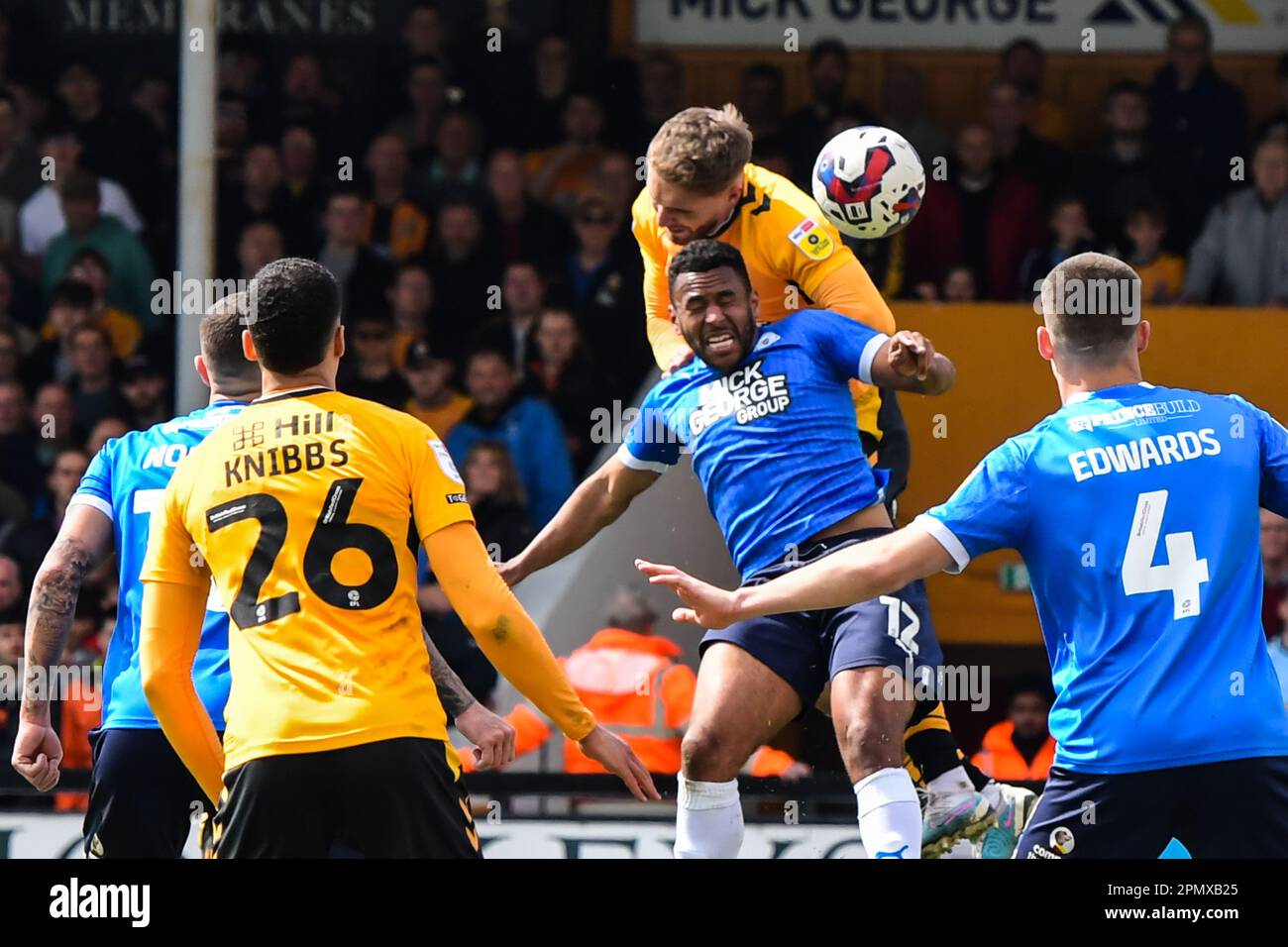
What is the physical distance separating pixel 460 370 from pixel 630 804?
321cm

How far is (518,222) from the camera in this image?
35.7 feet

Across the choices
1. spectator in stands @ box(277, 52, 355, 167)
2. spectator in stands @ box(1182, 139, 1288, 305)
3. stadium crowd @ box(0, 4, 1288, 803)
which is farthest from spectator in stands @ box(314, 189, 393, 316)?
spectator in stands @ box(1182, 139, 1288, 305)

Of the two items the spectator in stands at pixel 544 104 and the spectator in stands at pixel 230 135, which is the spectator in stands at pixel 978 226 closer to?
the spectator in stands at pixel 544 104

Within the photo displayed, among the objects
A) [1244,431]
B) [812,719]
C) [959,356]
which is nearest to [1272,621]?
[959,356]

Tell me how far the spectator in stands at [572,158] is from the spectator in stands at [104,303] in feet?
7.71

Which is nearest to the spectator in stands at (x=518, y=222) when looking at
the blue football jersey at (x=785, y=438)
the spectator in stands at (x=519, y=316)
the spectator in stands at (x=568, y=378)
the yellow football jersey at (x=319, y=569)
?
the spectator in stands at (x=519, y=316)

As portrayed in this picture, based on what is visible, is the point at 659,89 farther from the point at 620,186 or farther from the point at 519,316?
the point at 519,316

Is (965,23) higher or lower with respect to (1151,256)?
higher

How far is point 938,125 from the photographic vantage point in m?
11.9

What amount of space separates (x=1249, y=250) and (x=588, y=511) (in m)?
4.84

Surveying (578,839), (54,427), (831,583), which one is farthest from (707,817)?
(54,427)

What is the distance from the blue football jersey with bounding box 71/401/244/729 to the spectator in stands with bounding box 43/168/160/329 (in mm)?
5574

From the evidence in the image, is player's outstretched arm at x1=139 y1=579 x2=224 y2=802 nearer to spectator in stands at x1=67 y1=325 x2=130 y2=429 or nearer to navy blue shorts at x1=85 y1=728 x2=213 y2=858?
navy blue shorts at x1=85 y1=728 x2=213 y2=858

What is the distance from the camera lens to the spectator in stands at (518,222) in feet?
35.3
